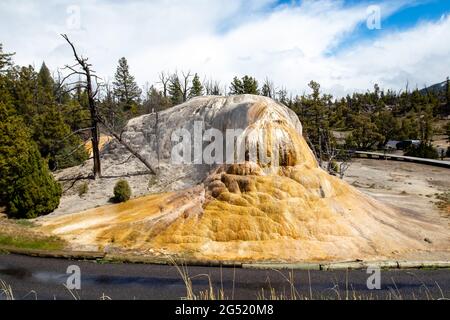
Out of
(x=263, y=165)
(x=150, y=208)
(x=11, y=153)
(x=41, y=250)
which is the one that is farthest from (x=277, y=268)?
(x=11, y=153)

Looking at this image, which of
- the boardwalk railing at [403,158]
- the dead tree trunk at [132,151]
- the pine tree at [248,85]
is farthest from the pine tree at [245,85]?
the dead tree trunk at [132,151]

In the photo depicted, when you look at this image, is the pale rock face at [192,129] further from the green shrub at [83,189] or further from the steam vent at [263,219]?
the green shrub at [83,189]

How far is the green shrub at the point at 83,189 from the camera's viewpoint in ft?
95.6

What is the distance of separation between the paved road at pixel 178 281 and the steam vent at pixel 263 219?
1920 millimetres

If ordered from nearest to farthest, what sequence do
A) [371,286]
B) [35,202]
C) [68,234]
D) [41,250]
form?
[371,286] < [41,250] < [68,234] < [35,202]

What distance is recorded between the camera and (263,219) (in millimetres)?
20203

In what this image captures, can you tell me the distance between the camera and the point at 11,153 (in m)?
30.9

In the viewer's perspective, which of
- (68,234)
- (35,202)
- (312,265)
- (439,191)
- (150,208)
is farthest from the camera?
(439,191)

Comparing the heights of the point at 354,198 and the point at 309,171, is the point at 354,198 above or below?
below

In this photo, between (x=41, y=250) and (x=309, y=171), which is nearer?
(x=41, y=250)

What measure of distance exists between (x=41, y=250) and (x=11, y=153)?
14.2 meters

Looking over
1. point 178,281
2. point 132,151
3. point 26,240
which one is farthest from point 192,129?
point 178,281

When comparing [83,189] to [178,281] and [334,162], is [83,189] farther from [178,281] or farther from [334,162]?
[334,162]

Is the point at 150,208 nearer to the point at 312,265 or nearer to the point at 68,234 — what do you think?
the point at 68,234
